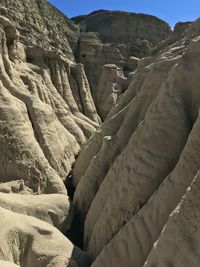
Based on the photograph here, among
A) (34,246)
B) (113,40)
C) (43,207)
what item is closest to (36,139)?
(43,207)

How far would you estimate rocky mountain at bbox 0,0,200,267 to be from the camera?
21.8 ft

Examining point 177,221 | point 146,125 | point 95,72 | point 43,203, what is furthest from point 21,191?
point 95,72

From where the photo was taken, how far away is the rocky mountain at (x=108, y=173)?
6633 mm

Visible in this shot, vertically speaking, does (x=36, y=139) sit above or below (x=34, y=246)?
above

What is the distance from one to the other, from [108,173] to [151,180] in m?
1.69

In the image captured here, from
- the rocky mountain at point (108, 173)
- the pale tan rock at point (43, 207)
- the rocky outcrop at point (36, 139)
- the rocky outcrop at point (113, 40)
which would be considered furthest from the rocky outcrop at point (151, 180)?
the rocky outcrop at point (113, 40)

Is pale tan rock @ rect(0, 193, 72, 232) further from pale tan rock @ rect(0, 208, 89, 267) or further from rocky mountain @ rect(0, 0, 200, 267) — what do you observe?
pale tan rock @ rect(0, 208, 89, 267)

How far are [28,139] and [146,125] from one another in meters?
4.60

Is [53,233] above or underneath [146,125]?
underneath

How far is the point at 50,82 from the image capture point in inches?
788

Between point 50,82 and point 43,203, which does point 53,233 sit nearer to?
point 43,203

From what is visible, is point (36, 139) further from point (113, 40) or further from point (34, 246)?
point (113, 40)

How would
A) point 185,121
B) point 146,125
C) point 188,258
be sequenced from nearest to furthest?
point 188,258 < point 185,121 < point 146,125

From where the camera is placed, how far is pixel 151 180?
7.83 meters
